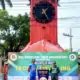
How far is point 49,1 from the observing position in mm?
38062

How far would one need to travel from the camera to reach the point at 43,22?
3766 centimetres

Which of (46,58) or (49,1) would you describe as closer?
(46,58)

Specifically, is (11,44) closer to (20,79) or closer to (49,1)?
(49,1)

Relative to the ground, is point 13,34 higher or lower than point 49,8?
lower

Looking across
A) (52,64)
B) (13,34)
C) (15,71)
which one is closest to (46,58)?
(52,64)

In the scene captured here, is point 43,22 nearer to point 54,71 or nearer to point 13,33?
point 54,71

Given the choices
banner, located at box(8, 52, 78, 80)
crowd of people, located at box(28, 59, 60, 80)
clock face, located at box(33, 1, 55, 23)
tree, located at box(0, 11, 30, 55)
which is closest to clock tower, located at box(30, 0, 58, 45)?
clock face, located at box(33, 1, 55, 23)

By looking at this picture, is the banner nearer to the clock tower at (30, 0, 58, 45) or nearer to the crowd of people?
the crowd of people

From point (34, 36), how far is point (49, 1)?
13.3 ft

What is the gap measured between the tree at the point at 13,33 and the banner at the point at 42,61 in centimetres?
3256

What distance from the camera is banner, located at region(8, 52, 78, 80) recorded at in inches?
914

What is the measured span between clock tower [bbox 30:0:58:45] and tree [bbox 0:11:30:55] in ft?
60.0

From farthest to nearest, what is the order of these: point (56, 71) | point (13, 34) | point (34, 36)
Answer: point (13, 34) → point (34, 36) → point (56, 71)

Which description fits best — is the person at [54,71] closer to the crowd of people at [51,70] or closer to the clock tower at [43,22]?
the crowd of people at [51,70]
